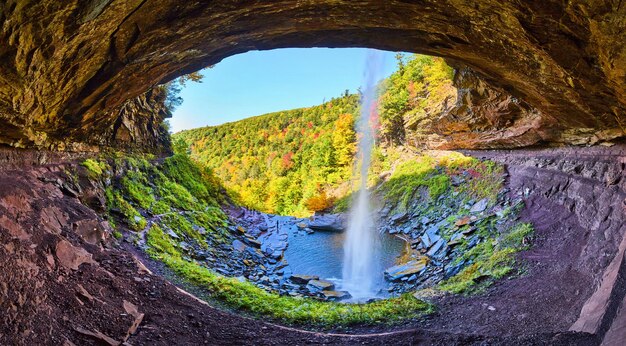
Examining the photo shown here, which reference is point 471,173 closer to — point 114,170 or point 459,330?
point 459,330

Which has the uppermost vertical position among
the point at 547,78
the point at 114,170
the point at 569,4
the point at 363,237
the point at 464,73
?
the point at 464,73

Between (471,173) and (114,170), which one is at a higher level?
(471,173)

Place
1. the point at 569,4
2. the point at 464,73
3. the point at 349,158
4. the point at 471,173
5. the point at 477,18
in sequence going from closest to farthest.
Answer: the point at 569,4 → the point at 477,18 → the point at 464,73 → the point at 471,173 → the point at 349,158

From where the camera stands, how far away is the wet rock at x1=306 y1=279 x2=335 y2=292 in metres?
9.16

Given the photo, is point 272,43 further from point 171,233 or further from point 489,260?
point 489,260

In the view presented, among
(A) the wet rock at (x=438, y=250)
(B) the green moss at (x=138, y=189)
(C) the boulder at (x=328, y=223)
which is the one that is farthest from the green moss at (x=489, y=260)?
(C) the boulder at (x=328, y=223)

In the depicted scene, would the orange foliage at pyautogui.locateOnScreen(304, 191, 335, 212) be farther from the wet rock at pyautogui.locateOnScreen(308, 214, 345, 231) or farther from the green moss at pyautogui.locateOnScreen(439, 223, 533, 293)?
the green moss at pyautogui.locateOnScreen(439, 223, 533, 293)

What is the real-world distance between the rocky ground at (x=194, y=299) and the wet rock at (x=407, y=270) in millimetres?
2940

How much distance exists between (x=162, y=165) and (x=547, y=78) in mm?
13903

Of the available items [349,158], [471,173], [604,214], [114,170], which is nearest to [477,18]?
[604,214]

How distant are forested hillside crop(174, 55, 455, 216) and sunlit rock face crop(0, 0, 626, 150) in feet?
31.7

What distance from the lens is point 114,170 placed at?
32.8 feet

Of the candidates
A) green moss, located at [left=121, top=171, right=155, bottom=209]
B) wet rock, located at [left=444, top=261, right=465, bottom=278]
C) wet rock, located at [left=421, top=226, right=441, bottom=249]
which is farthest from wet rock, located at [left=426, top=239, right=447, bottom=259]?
green moss, located at [left=121, top=171, right=155, bottom=209]

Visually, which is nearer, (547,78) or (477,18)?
(477,18)
